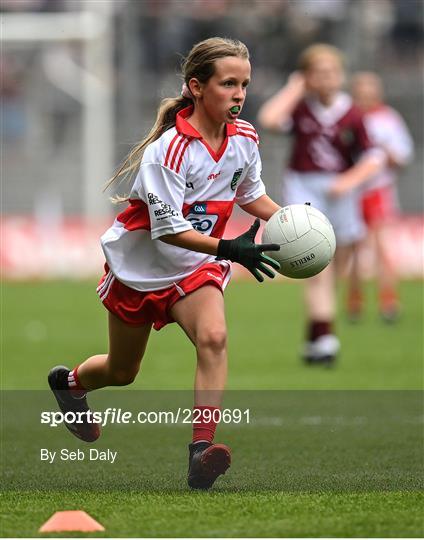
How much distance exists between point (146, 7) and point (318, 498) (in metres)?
24.1

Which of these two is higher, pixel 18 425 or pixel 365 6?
pixel 365 6

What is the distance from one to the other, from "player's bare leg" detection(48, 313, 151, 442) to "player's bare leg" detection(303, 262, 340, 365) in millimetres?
4283

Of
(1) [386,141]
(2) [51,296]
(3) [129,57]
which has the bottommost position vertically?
(2) [51,296]

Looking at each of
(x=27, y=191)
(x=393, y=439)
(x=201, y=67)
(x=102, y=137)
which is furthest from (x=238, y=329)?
(x=27, y=191)

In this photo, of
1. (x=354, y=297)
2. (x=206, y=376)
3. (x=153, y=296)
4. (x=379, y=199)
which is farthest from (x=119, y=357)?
(x=379, y=199)

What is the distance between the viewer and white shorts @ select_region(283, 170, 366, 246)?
10.8 metres

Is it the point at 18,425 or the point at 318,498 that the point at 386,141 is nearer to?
the point at 18,425

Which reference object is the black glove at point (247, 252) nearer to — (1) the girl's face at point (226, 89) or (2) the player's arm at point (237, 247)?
(2) the player's arm at point (237, 247)

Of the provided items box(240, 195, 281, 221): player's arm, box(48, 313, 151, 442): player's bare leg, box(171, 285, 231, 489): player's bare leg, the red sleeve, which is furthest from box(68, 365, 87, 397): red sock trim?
the red sleeve

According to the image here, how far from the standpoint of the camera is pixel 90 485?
5449 mm

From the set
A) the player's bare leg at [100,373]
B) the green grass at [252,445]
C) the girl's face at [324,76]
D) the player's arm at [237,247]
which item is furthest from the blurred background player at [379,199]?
the player's arm at [237,247]

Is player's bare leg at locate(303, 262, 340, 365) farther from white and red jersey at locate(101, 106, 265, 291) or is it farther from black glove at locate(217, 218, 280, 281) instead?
black glove at locate(217, 218, 280, 281)

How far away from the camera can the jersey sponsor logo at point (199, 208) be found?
5.65 meters

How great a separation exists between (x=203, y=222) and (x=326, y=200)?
17.4ft
